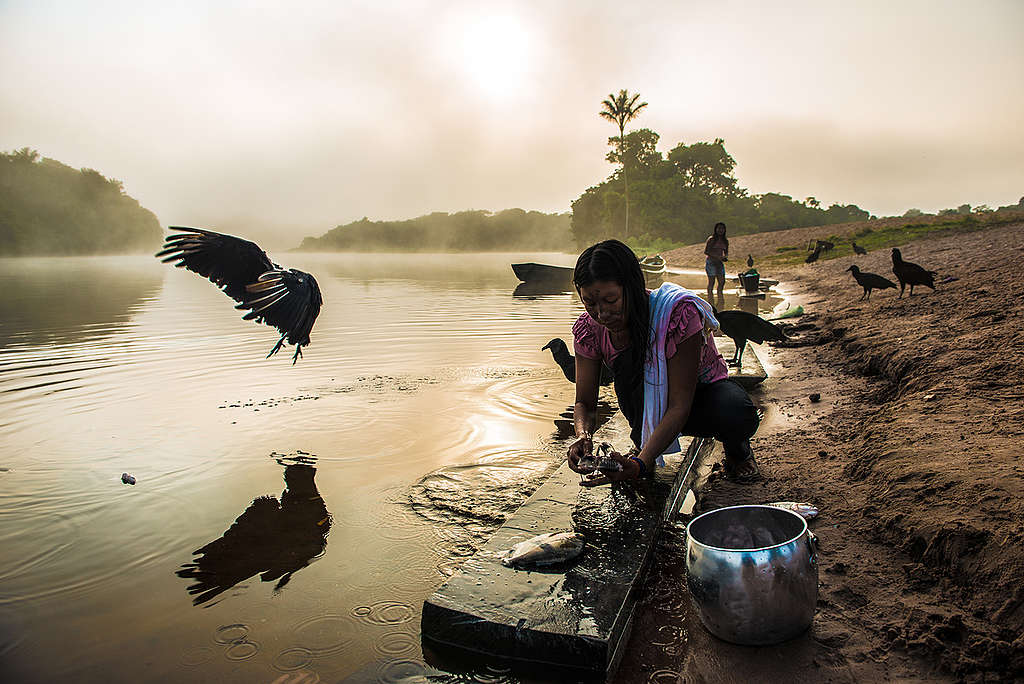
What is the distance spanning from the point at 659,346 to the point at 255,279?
4.67 m

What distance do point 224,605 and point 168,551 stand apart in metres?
0.84

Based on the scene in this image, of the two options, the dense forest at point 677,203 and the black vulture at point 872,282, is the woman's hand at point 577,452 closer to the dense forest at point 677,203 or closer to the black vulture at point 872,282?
the black vulture at point 872,282

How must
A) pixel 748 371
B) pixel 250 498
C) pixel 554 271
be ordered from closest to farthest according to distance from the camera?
pixel 250 498, pixel 748 371, pixel 554 271

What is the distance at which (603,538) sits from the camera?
2.79 m

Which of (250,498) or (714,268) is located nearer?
(250,498)

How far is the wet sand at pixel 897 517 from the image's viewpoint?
2064 millimetres

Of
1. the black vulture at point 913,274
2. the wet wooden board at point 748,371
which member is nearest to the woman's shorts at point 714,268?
the black vulture at point 913,274

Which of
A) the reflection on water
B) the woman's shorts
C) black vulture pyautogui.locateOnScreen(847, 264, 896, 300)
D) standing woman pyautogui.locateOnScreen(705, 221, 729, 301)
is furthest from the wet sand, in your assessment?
the reflection on water

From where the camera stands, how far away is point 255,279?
20.3 ft

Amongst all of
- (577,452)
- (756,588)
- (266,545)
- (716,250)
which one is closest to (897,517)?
(756,588)

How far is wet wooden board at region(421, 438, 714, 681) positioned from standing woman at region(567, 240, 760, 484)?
0.30m

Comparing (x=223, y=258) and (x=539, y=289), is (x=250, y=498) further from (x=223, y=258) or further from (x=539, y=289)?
(x=539, y=289)

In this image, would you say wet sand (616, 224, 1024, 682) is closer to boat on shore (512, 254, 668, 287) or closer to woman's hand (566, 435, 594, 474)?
woman's hand (566, 435, 594, 474)

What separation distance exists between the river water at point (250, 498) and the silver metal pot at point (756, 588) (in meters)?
0.83
